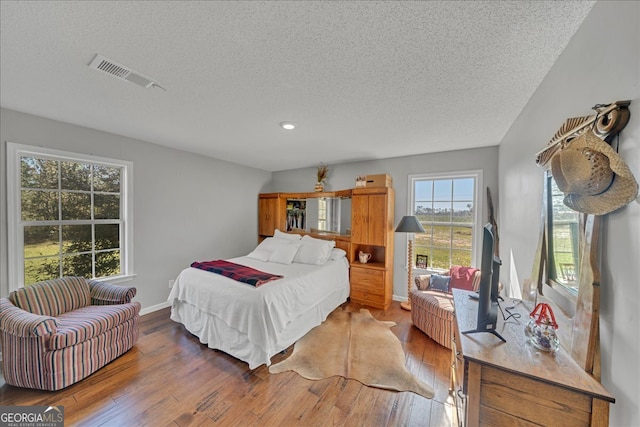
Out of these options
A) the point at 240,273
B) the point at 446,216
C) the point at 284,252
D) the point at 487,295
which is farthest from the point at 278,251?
the point at 487,295

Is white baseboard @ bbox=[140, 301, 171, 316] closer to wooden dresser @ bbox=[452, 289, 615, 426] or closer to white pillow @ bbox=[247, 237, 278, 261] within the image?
white pillow @ bbox=[247, 237, 278, 261]

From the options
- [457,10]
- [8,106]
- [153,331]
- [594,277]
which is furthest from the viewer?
[153,331]

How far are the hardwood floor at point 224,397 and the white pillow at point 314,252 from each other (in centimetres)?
140

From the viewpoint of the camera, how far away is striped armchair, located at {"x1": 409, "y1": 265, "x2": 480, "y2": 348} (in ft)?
7.93

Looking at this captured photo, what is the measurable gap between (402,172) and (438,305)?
7.06 ft

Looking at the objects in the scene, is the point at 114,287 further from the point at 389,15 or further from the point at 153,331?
the point at 389,15

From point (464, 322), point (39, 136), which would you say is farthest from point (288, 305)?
point (39, 136)

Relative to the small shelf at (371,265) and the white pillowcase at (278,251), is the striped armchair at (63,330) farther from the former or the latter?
the small shelf at (371,265)

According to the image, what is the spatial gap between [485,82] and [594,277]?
1.44m

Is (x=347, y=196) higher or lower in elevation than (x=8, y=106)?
lower

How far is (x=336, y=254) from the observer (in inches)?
144

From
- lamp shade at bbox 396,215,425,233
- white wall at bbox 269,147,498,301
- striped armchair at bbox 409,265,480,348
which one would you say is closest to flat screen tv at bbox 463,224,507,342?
striped armchair at bbox 409,265,480,348

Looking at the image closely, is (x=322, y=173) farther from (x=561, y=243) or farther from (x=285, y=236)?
(x=561, y=243)

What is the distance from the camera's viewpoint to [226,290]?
2348mm
